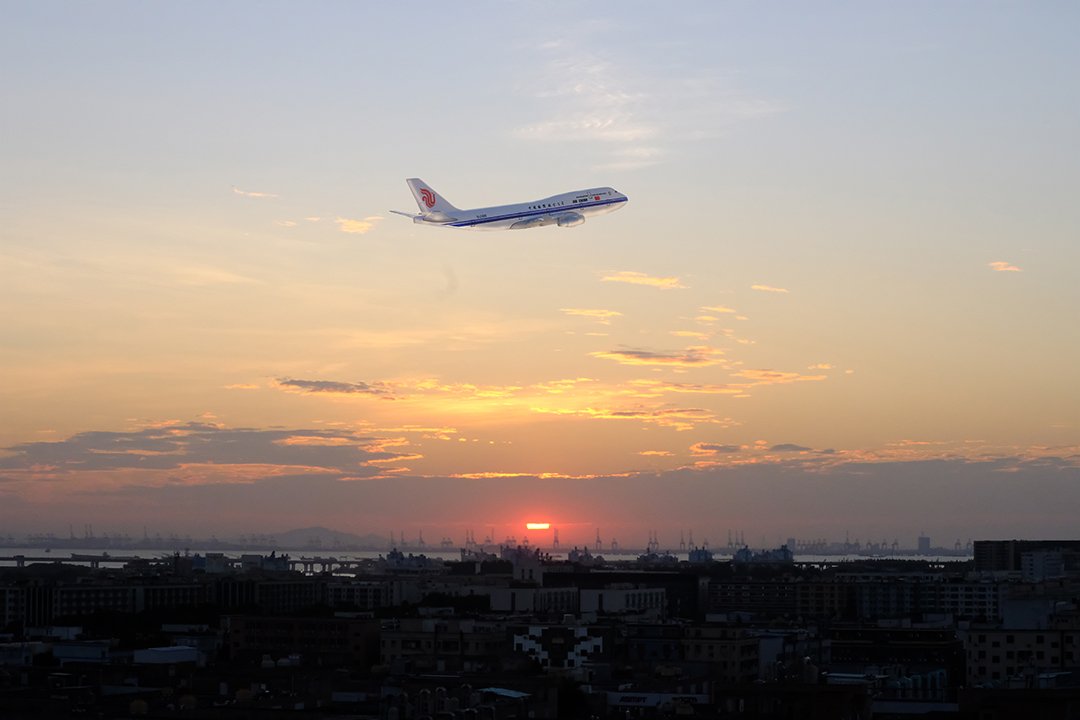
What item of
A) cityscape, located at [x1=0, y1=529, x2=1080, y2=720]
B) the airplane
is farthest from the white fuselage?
cityscape, located at [x1=0, y1=529, x2=1080, y2=720]

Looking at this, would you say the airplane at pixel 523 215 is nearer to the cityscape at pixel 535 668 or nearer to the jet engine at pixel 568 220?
the jet engine at pixel 568 220

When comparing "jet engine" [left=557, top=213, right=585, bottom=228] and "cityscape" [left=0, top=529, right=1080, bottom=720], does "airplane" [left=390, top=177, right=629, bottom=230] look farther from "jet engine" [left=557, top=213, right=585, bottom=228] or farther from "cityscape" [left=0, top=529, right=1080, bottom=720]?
"cityscape" [left=0, top=529, right=1080, bottom=720]

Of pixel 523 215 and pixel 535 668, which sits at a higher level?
pixel 523 215

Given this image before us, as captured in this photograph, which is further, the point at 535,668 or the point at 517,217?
the point at 517,217

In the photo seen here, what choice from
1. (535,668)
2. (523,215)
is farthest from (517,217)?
(535,668)

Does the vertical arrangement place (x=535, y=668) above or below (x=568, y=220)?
below

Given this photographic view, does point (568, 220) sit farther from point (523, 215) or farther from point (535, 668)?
point (535, 668)

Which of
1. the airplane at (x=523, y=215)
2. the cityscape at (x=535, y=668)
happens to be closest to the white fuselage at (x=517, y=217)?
the airplane at (x=523, y=215)

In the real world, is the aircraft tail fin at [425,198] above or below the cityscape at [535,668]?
above

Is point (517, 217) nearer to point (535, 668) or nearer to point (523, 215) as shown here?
point (523, 215)

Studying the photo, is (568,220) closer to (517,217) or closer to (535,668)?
(517,217)

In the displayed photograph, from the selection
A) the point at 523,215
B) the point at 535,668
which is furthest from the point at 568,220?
the point at 535,668
